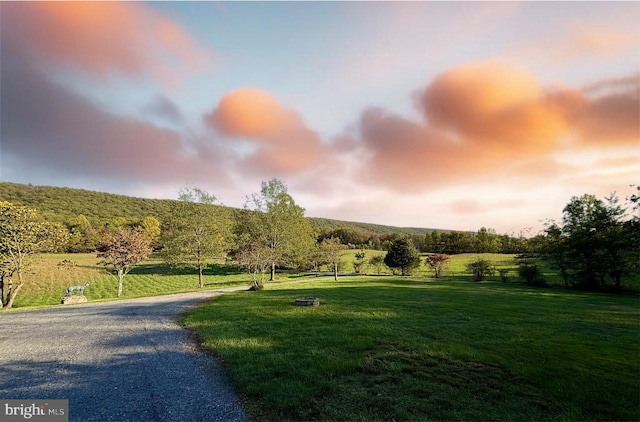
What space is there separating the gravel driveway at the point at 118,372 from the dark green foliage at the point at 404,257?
4192cm

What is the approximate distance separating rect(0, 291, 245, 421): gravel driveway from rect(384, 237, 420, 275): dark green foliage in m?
41.9

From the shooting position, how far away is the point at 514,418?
461cm

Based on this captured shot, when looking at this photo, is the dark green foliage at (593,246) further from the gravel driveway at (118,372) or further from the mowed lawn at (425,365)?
the gravel driveway at (118,372)

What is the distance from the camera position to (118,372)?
6539 mm

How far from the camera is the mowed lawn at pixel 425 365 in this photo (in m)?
4.93

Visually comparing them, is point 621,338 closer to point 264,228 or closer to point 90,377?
point 90,377

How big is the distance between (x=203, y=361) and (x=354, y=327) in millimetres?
5124

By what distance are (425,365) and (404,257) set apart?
141ft

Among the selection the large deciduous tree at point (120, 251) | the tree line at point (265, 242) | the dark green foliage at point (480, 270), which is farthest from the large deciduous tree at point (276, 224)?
the dark green foliage at point (480, 270)

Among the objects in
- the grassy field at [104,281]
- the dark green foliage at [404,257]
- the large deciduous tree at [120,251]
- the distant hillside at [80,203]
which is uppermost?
the distant hillside at [80,203]

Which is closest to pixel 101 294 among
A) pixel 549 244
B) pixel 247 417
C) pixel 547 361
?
pixel 247 417

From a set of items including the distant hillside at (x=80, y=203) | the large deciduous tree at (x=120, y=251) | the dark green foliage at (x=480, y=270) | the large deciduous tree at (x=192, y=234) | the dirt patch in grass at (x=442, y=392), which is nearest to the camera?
the dirt patch in grass at (x=442, y=392)

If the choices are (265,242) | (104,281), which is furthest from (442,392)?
(104,281)

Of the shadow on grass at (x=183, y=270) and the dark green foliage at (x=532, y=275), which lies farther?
the shadow on grass at (x=183, y=270)
